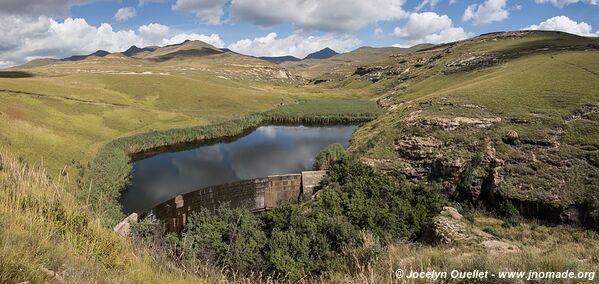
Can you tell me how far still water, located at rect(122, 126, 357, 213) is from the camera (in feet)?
119

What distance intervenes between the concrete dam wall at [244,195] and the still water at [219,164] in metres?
3.80

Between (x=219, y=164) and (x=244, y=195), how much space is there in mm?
13795

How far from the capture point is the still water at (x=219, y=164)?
119 ft

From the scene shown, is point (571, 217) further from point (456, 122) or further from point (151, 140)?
point (151, 140)

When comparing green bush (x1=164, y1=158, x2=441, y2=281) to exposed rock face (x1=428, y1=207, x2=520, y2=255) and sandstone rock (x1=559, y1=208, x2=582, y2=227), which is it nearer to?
exposed rock face (x1=428, y1=207, x2=520, y2=255)

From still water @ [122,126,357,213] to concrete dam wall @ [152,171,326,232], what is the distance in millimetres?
3803

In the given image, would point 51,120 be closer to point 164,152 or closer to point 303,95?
point 164,152

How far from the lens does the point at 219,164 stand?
1854 inches

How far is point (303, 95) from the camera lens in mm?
124500

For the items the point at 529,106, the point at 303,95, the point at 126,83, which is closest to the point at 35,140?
the point at 529,106

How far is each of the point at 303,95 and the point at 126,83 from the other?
5403 centimetres

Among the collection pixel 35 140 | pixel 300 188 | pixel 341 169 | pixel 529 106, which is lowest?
pixel 300 188

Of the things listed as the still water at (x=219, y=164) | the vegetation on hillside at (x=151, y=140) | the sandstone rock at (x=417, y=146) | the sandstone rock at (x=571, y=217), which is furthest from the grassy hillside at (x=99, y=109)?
the sandstone rock at (x=571, y=217)

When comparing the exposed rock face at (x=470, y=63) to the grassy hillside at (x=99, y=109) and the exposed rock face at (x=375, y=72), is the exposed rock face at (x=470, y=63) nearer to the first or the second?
the grassy hillside at (x=99, y=109)
